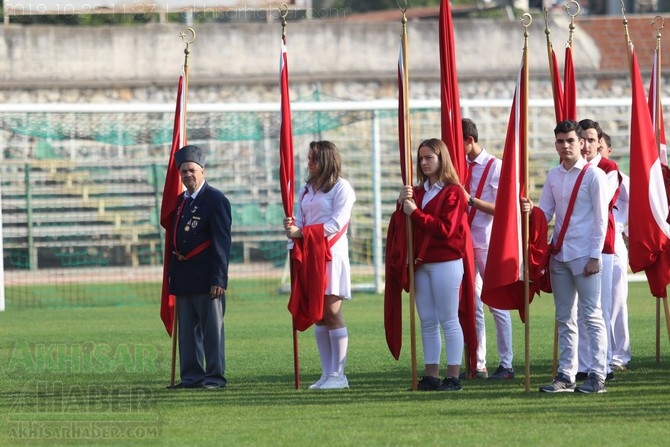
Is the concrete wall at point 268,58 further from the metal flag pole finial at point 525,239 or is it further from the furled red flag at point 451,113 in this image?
the metal flag pole finial at point 525,239

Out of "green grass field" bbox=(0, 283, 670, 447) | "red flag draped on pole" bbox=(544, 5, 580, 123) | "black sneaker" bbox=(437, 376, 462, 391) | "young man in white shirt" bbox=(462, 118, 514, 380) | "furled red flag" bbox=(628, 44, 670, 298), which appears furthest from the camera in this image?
"red flag draped on pole" bbox=(544, 5, 580, 123)

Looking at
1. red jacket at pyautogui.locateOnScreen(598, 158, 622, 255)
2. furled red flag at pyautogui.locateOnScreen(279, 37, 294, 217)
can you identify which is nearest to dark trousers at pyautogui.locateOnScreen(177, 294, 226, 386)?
furled red flag at pyautogui.locateOnScreen(279, 37, 294, 217)

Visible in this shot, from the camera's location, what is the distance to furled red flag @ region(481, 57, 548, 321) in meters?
9.84

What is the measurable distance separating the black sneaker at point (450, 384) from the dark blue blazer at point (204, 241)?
179cm

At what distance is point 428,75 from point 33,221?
26.6ft

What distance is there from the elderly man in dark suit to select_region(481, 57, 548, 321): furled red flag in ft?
6.44

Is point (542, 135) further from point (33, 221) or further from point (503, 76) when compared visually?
point (33, 221)

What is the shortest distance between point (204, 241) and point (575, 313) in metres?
2.76

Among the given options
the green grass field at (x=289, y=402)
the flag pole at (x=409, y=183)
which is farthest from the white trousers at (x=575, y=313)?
the flag pole at (x=409, y=183)

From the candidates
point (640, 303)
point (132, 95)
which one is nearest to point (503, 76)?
point (132, 95)

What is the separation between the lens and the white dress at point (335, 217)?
33.1 feet

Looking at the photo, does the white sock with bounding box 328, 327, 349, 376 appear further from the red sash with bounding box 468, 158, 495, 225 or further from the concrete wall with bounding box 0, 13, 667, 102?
the concrete wall with bounding box 0, 13, 667, 102

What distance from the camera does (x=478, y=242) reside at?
35.8ft

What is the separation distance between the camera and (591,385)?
9555 millimetres
